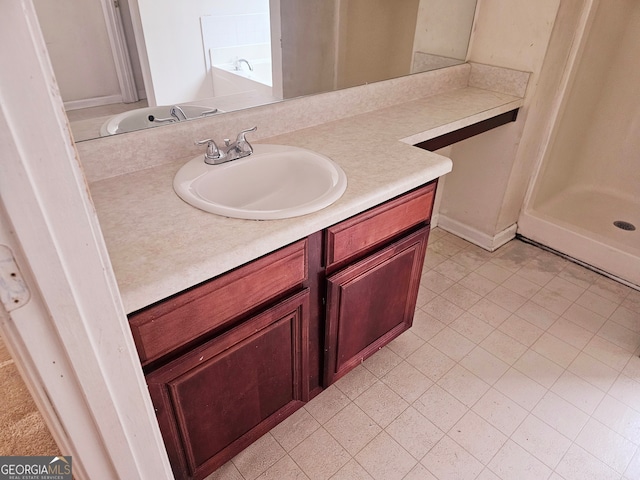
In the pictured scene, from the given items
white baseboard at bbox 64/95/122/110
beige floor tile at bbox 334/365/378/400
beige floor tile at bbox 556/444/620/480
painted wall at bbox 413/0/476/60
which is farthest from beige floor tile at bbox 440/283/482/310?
white baseboard at bbox 64/95/122/110

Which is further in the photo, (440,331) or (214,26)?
(440,331)

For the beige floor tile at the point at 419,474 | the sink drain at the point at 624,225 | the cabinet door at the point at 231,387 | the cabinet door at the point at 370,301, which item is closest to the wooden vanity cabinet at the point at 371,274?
the cabinet door at the point at 370,301

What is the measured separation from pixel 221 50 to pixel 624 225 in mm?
2378

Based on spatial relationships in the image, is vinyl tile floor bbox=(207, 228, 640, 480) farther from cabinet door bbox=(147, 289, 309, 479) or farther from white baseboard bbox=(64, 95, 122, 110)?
white baseboard bbox=(64, 95, 122, 110)

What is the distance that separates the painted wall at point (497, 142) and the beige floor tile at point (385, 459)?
4.53 feet

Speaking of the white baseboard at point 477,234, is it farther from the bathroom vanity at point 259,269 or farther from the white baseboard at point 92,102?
the white baseboard at point 92,102

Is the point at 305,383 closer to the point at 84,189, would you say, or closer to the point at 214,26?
the point at 84,189

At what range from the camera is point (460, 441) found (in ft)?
4.56

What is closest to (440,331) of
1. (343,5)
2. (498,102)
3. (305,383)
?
(305,383)

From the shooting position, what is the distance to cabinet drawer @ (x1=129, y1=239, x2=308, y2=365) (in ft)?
2.71

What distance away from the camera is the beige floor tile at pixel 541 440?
135 centimetres

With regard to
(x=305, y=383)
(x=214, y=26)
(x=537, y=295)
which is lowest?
(x=537, y=295)

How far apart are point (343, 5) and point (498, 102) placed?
2.69 feet

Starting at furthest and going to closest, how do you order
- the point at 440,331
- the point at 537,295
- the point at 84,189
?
the point at 537,295, the point at 440,331, the point at 84,189
